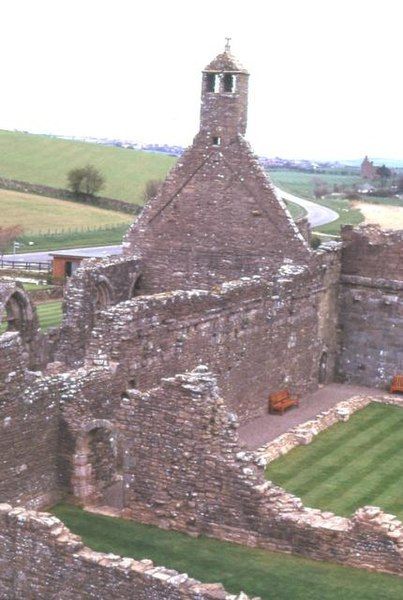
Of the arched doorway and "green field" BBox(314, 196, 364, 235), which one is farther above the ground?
the arched doorway

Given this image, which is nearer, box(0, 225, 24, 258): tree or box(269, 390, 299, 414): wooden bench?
box(269, 390, 299, 414): wooden bench

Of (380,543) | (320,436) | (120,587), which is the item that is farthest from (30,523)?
(320,436)

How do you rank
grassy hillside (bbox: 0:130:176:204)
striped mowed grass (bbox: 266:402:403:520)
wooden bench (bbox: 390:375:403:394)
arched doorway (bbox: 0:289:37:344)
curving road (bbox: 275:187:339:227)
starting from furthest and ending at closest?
grassy hillside (bbox: 0:130:176:204)
curving road (bbox: 275:187:339:227)
wooden bench (bbox: 390:375:403:394)
arched doorway (bbox: 0:289:37:344)
striped mowed grass (bbox: 266:402:403:520)

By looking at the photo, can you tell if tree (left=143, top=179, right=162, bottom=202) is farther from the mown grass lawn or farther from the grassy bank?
the mown grass lawn

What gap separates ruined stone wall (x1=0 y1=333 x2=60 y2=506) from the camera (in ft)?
66.9

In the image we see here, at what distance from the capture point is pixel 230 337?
2859cm

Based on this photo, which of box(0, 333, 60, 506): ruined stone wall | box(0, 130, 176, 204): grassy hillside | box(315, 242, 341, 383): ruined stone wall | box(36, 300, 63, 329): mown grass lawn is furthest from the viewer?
box(0, 130, 176, 204): grassy hillside

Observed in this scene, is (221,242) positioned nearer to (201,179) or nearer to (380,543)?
(201,179)

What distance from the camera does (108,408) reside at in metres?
23.4

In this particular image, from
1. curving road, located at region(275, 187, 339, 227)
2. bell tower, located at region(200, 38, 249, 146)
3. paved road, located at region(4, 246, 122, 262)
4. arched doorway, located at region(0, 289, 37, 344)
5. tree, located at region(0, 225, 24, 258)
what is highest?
bell tower, located at region(200, 38, 249, 146)

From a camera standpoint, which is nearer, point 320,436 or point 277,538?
point 277,538

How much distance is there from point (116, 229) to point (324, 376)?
66395 millimetres

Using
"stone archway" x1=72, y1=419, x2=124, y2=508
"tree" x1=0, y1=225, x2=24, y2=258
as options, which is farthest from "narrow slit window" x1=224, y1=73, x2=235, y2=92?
"tree" x1=0, y1=225, x2=24, y2=258

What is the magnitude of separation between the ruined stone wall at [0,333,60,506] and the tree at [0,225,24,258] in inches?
2216
